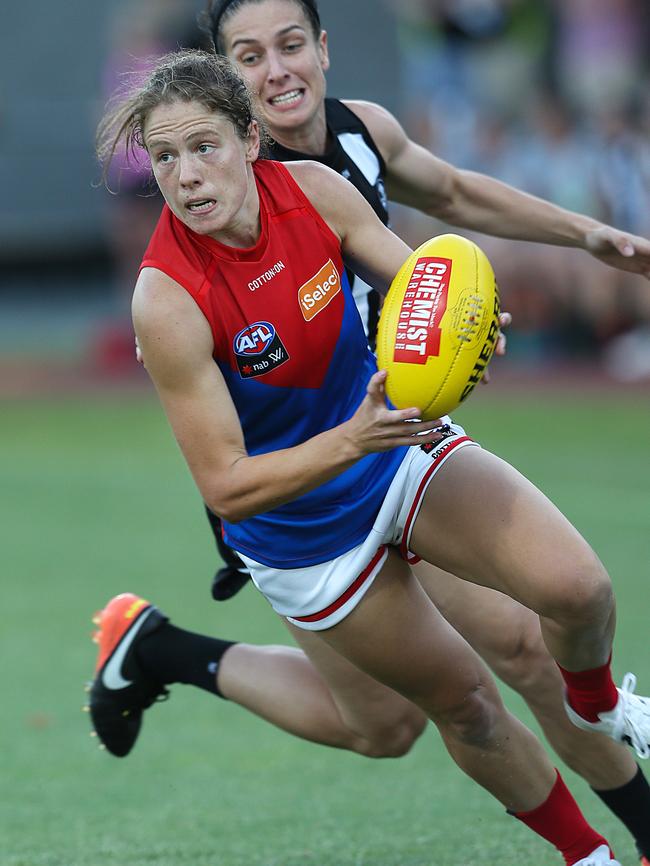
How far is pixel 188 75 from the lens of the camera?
3516 millimetres

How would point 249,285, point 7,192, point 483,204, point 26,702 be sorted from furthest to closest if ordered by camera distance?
point 7,192, point 26,702, point 483,204, point 249,285

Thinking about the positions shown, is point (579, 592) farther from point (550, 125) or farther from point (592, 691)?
point (550, 125)

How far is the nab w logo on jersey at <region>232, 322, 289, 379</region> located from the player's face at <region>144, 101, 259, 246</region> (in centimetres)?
26

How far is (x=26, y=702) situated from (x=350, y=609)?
2.55 meters

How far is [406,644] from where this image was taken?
359cm

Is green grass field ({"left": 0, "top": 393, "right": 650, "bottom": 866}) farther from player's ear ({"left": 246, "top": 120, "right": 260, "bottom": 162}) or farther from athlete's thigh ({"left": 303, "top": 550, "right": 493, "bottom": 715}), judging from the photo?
player's ear ({"left": 246, "top": 120, "right": 260, "bottom": 162})

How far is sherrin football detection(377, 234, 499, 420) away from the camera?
3.30 meters

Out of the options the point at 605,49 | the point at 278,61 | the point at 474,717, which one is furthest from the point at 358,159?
Result: the point at 605,49

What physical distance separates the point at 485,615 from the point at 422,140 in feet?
34.0

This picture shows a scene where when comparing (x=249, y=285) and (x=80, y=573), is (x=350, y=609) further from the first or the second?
(x=80, y=573)

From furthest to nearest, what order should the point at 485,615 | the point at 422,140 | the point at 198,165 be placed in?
the point at 422,140 < the point at 485,615 < the point at 198,165

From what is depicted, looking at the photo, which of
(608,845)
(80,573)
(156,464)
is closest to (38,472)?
(156,464)

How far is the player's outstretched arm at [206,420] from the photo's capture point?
10.9ft

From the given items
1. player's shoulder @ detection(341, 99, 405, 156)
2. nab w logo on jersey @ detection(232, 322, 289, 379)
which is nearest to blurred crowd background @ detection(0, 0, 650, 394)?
player's shoulder @ detection(341, 99, 405, 156)
